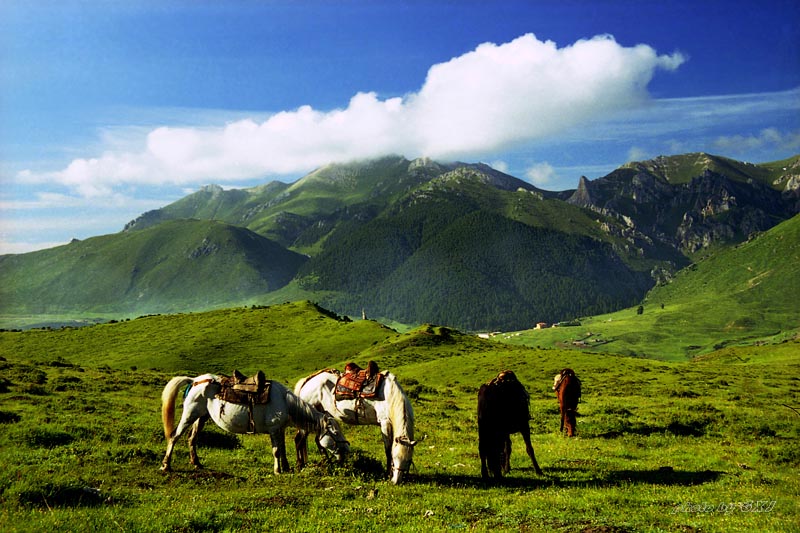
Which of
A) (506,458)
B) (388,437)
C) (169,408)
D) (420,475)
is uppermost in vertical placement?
(169,408)

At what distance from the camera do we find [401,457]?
1533cm

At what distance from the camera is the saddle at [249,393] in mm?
16844

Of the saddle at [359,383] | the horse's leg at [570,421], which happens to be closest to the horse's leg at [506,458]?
the saddle at [359,383]

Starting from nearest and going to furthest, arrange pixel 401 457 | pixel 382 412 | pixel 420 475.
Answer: pixel 401 457 < pixel 420 475 < pixel 382 412

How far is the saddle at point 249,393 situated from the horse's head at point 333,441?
2.16m

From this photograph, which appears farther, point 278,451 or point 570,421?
point 570,421

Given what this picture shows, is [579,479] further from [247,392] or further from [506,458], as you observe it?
[247,392]

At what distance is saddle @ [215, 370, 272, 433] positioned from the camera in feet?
55.3

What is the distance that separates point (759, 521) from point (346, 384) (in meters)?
11.8

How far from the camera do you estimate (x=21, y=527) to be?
10.0 metres

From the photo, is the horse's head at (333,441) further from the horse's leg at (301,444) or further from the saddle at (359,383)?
the saddle at (359,383)

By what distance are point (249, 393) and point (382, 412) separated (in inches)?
175

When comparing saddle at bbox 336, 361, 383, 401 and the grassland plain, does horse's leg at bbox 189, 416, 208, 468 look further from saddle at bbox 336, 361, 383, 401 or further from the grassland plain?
saddle at bbox 336, 361, 383, 401

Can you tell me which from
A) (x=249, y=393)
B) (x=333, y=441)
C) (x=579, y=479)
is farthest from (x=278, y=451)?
(x=579, y=479)
